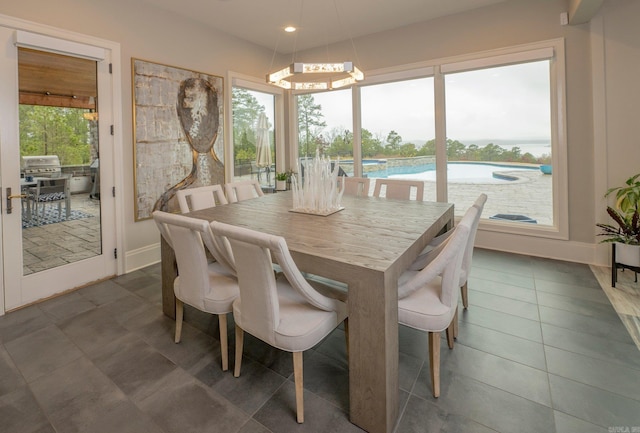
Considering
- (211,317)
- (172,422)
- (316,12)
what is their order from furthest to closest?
(316,12) → (211,317) → (172,422)

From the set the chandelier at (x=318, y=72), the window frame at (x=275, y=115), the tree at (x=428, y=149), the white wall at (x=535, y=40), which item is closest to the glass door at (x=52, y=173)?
the white wall at (x=535, y=40)

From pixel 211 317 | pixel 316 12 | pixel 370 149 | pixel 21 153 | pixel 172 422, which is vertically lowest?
pixel 172 422

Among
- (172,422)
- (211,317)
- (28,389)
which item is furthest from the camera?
(211,317)

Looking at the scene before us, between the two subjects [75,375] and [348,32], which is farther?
[348,32]

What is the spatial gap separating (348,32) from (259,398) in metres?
4.81

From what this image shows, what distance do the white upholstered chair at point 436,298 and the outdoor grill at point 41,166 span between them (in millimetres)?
3388

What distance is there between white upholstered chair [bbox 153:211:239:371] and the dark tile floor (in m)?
0.35

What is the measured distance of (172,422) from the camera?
1584 mm

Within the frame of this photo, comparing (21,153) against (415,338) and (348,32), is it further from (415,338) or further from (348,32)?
(348,32)

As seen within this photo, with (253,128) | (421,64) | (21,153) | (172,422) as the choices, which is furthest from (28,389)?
(421,64)

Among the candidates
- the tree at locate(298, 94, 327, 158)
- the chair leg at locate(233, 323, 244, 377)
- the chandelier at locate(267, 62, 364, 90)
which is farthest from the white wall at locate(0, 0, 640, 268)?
the chair leg at locate(233, 323, 244, 377)

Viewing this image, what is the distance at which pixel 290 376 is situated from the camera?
6.28ft

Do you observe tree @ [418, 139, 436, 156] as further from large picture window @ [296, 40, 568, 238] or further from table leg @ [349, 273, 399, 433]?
table leg @ [349, 273, 399, 433]

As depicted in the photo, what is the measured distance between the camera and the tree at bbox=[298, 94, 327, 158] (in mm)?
5695
